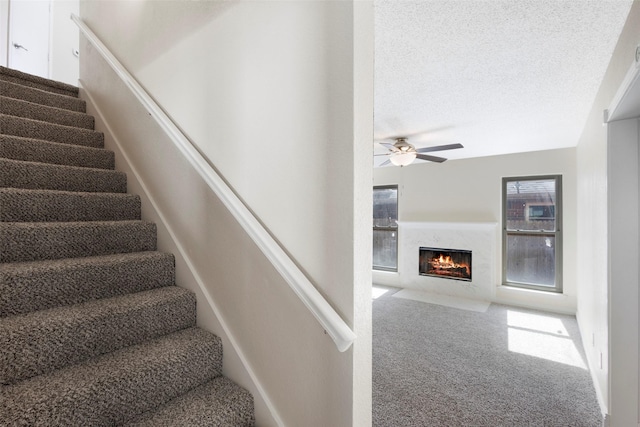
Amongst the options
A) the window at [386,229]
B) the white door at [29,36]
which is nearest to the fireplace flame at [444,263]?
the window at [386,229]

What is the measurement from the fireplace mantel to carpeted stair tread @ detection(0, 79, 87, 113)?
508 centimetres

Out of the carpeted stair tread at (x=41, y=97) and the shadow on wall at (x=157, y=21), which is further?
the carpeted stair tread at (x=41, y=97)

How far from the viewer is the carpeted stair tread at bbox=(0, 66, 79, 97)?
2.31 m

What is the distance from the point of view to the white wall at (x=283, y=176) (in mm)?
931

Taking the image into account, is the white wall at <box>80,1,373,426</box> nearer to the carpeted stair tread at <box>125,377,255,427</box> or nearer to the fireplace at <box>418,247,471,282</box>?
the carpeted stair tread at <box>125,377,255,427</box>

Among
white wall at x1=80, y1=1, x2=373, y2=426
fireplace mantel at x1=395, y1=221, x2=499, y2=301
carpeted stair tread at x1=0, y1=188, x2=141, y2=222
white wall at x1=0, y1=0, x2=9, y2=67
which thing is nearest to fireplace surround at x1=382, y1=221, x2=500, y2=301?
fireplace mantel at x1=395, y1=221, x2=499, y2=301

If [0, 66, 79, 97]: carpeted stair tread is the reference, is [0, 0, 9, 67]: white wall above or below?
above

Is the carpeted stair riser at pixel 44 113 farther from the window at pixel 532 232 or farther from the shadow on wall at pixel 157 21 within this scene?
the window at pixel 532 232

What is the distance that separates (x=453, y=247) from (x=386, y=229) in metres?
1.39

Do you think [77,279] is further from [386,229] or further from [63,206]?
[386,229]

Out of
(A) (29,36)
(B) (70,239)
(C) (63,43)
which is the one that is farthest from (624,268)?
(A) (29,36)

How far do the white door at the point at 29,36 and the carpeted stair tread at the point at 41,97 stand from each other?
6.26ft

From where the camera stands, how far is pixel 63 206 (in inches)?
65.1

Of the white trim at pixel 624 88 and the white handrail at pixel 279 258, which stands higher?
the white trim at pixel 624 88
